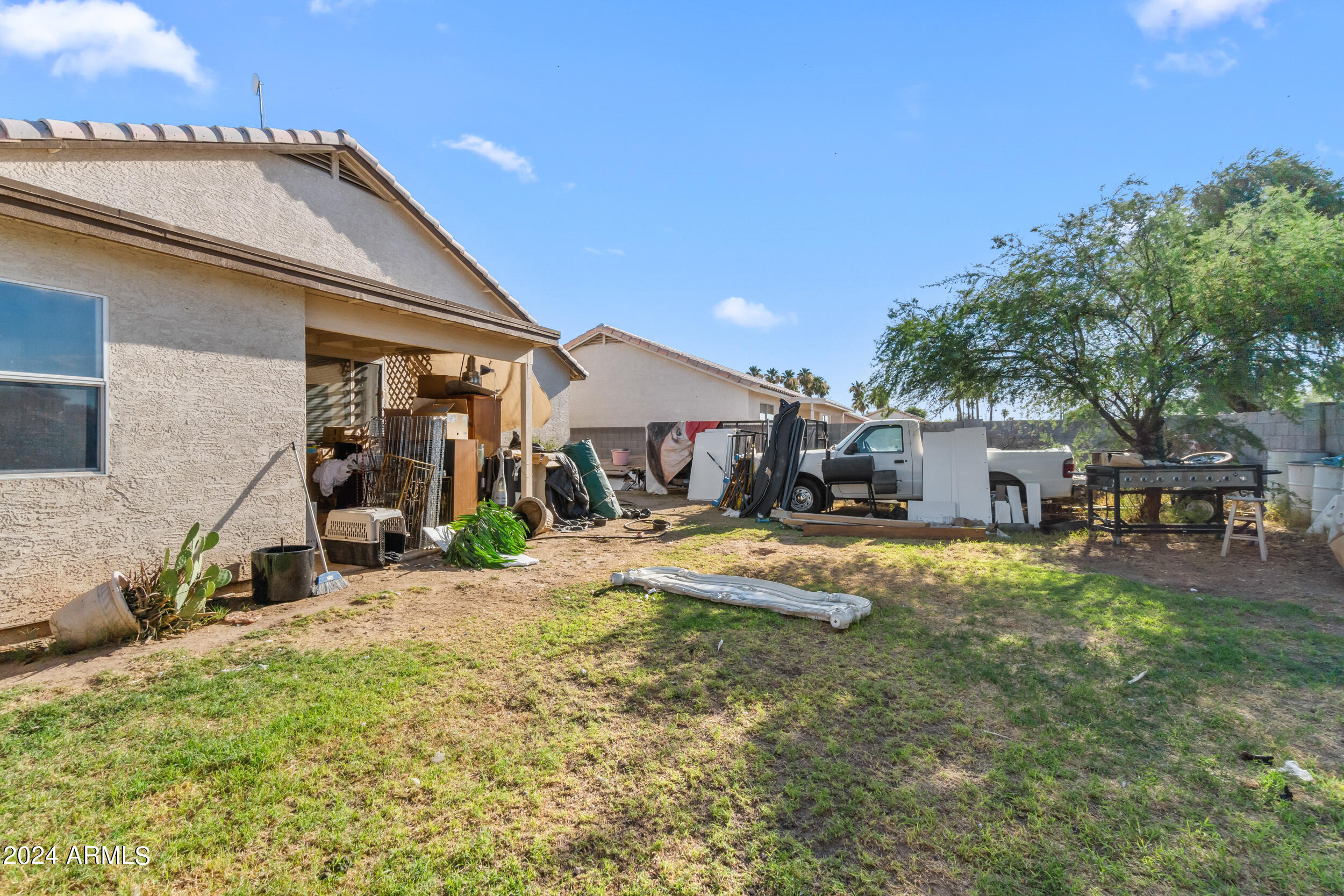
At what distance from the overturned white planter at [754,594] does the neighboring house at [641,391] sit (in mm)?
12860

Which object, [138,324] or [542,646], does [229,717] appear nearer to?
[542,646]

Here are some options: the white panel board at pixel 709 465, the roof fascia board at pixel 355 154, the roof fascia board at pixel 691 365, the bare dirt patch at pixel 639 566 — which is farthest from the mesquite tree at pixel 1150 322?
the roof fascia board at pixel 691 365

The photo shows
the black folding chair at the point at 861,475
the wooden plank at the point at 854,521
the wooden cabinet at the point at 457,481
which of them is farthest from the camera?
the black folding chair at the point at 861,475

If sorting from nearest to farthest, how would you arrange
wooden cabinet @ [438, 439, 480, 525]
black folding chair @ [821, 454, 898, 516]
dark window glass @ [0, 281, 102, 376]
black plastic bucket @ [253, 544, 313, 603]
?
dark window glass @ [0, 281, 102, 376], black plastic bucket @ [253, 544, 313, 603], wooden cabinet @ [438, 439, 480, 525], black folding chair @ [821, 454, 898, 516]

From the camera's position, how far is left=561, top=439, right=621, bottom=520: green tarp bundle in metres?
10.8

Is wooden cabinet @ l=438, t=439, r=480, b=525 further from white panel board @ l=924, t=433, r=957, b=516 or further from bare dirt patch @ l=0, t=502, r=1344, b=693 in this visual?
white panel board @ l=924, t=433, r=957, b=516

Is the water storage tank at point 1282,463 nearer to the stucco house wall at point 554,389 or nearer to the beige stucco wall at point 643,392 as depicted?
the beige stucco wall at point 643,392

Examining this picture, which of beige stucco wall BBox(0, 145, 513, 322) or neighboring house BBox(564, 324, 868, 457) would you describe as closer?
beige stucco wall BBox(0, 145, 513, 322)

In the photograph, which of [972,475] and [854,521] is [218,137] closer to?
[854,521]

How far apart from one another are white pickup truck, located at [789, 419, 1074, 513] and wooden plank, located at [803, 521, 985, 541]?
142 centimetres

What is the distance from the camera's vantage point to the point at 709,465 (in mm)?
14000

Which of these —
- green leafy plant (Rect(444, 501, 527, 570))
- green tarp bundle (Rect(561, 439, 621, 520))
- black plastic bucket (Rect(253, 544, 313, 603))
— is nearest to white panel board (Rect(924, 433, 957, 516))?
green tarp bundle (Rect(561, 439, 621, 520))

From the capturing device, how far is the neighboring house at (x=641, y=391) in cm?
1914

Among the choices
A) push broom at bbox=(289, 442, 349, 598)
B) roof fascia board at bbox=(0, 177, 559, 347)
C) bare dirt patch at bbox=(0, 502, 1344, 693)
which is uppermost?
roof fascia board at bbox=(0, 177, 559, 347)
